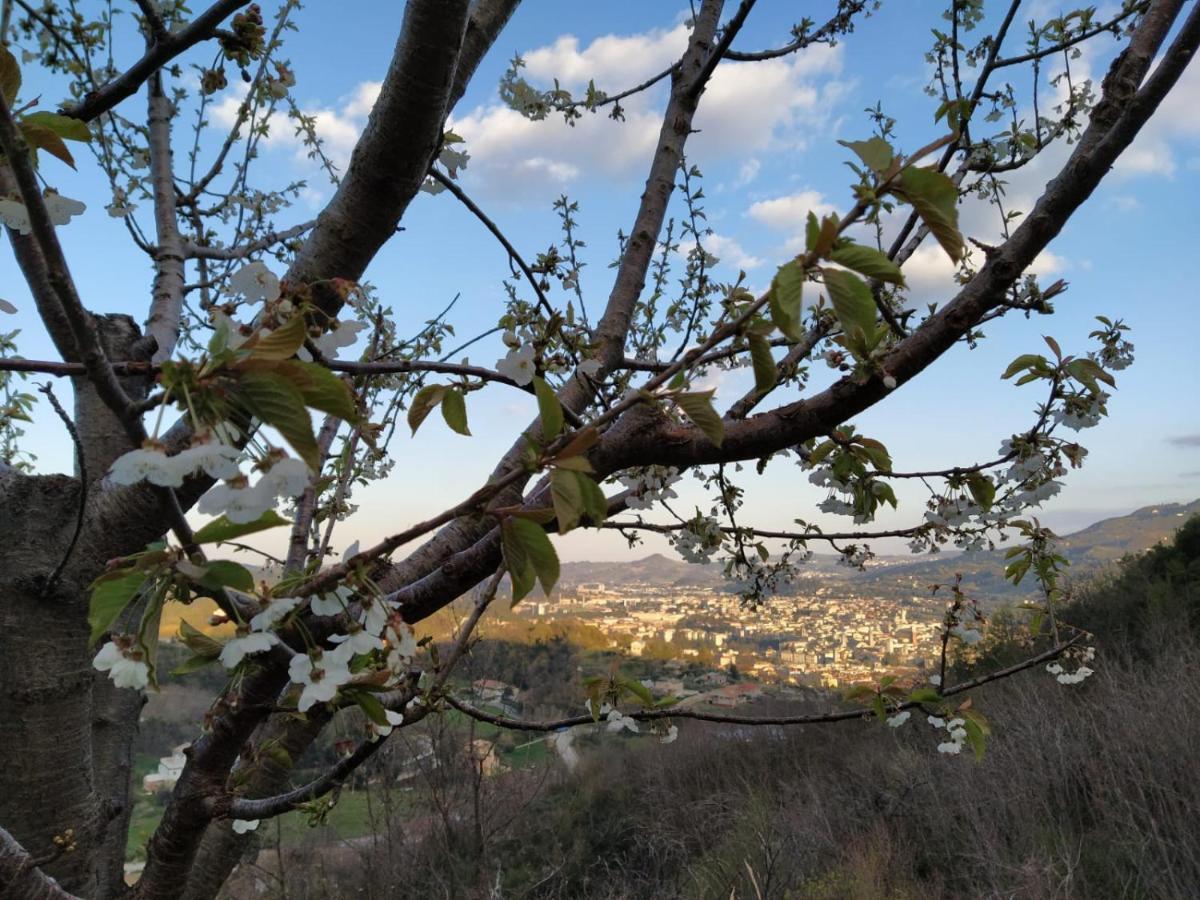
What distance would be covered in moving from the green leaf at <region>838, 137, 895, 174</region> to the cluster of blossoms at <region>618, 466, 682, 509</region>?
0.84 metres

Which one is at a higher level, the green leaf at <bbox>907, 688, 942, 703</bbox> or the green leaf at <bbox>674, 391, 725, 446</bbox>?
the green leaf at <bbox>674, 391, 725, 446</bbox>

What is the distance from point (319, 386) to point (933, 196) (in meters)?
0.43

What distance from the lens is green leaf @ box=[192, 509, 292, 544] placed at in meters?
0.44

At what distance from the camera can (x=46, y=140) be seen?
1.96ft

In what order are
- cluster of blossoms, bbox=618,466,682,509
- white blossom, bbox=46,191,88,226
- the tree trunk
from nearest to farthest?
white blossom, bbox=46,191,88,226 < the tree trunk < cluster of blossoms, bbox=618,466,682,509

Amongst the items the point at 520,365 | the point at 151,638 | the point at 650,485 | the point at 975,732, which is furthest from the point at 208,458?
the point at 975,732

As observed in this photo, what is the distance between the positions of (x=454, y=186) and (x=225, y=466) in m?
0.88

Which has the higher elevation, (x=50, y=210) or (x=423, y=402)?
(x=50, y=210)

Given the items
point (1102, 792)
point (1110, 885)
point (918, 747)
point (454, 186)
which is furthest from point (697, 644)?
point (454, 186)

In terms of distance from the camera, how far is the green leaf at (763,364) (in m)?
0.49

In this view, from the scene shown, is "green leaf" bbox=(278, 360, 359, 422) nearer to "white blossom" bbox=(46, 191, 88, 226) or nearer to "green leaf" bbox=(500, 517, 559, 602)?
"green leaf" bbox=(500, 517, 559, 602)

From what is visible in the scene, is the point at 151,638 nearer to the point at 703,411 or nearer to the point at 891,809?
the point at 703,411

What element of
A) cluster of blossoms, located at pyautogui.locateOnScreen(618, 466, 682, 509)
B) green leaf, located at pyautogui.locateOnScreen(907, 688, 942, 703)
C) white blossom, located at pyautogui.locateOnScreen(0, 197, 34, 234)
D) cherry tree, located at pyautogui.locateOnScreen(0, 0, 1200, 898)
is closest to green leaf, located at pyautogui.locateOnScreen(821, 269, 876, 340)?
cherry tree, located at pyautogui.locateOnScreen(0, 0, 1200, 898)

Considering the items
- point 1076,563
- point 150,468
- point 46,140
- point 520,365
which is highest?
point 46,140
